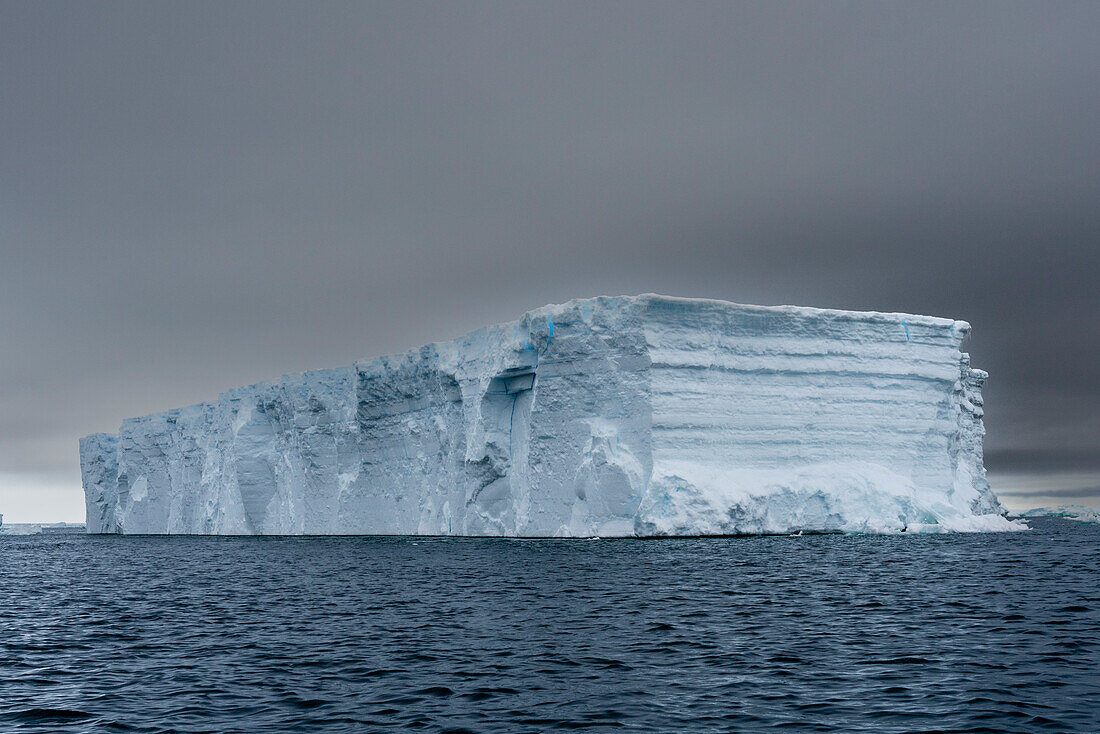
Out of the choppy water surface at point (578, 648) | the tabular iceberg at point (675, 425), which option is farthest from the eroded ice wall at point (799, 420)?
the choppy water surface at point (578, 648)

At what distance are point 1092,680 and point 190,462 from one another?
4331cm

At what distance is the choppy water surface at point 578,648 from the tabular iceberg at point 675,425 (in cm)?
622

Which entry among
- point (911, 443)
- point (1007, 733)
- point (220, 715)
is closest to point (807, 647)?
point (1007, 733)

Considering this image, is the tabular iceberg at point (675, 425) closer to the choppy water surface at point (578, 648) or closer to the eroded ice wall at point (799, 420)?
the eroded ice wall at point (799, 420)

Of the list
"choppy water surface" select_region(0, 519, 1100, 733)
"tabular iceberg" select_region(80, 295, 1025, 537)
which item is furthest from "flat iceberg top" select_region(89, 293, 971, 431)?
"choppy water surface" select_region(0, 519, 1100, 733)

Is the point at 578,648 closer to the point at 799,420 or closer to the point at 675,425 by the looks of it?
the point at 675,425

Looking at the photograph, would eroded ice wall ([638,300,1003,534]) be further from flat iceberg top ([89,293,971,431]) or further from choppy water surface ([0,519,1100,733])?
choppy water surface ([0,519,1100,733])

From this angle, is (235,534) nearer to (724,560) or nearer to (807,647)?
(724,560)

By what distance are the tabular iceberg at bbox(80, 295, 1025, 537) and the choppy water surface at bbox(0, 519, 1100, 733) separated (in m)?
6.22

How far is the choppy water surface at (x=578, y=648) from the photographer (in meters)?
7.13

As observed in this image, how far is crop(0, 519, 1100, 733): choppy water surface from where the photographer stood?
281 inches

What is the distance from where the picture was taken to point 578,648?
9648mm

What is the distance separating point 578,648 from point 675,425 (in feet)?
51.3

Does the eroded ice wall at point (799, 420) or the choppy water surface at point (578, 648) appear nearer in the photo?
the choppy water surface at point (578, 648)
